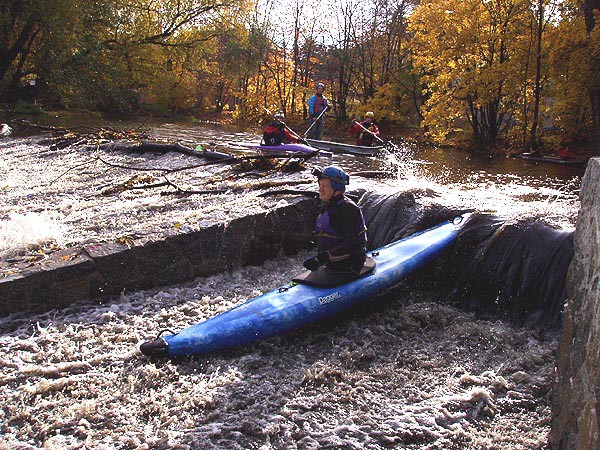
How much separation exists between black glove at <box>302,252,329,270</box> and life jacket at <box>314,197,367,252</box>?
0.37 meters

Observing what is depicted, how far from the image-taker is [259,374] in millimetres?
4035

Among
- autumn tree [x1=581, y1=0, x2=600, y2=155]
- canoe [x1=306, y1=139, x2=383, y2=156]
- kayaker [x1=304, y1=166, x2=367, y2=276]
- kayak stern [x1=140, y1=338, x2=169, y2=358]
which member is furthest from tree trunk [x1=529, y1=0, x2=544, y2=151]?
kayak stern [x1=140, y1=338, x2=169, y2=358]

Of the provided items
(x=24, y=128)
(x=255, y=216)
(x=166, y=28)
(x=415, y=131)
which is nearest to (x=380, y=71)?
(x=415, y=131)

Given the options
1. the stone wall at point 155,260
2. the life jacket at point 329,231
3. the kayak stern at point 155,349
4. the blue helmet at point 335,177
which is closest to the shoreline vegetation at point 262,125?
the stone wall at point 155,260

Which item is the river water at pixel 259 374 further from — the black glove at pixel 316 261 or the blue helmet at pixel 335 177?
the blue helmet at pixel 335 177

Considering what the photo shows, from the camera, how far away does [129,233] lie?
5742mm

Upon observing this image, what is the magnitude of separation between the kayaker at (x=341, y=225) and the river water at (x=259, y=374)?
60cm

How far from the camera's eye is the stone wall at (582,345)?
235 cm

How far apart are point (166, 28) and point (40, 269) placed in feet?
74.4

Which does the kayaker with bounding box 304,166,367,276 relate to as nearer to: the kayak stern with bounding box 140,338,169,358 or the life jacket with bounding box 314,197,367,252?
the life jacket with bounding box 314,197,367,252

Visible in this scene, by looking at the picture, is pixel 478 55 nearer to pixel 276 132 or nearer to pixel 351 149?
pixel 351 149

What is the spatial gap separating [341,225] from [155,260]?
2.18m

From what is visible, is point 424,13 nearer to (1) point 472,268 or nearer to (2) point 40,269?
(1) point 472,268

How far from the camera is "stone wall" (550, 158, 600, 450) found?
235 cm
